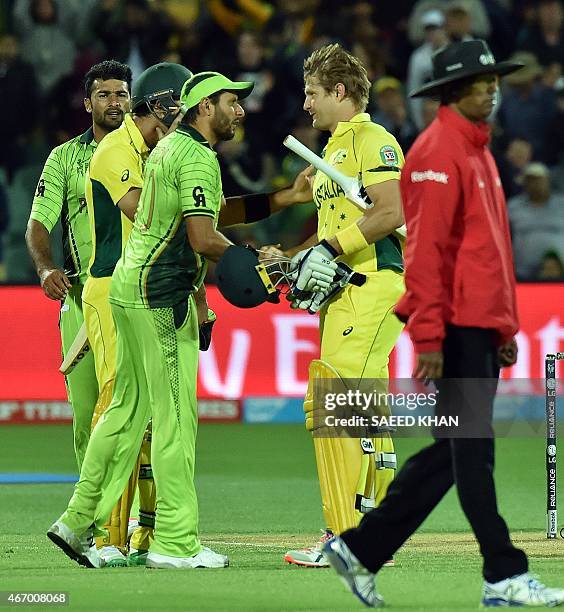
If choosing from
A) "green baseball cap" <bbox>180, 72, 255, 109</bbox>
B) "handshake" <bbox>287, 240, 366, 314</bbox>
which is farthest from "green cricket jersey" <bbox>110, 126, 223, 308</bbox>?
"handshake" <bbox>287, 240, 366, 314</bbox>

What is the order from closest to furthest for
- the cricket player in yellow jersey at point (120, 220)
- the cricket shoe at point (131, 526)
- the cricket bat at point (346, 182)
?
the cricket bat at point (346, 182) → the cricket player in yellow jersey at point (120, 220) → the cricket shoe at point (131, 526)

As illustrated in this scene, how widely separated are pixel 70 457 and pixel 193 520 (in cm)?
569

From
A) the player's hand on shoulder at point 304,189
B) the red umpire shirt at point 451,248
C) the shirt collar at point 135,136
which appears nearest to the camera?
the red umpire shirt at point 451,248

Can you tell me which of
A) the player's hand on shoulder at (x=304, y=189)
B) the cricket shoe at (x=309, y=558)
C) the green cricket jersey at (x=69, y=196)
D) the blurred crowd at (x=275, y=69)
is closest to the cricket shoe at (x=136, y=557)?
the cricket shoe at (x=309, y=558)

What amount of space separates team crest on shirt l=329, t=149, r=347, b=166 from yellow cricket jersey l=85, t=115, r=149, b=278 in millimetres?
959

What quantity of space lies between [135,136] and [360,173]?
4.02ft

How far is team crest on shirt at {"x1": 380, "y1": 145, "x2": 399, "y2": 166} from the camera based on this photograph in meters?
7.63

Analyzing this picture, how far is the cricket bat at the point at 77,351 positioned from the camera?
8.59 m

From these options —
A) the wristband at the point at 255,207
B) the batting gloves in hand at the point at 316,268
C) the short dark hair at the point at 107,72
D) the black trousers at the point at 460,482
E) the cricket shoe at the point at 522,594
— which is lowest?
the cricket shoe at the point at 522,594

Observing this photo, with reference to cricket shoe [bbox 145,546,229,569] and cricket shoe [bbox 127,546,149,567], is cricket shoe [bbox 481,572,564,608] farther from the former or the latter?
cricket shoe [bbox 127,546,149,567]

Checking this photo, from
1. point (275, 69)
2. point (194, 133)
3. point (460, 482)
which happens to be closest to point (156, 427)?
point (194, 133)

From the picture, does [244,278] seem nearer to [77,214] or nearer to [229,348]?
[77,214]

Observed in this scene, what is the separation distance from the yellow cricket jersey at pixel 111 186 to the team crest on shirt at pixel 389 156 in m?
1.24

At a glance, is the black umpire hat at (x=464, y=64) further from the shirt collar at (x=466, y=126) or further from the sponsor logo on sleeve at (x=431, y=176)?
the sponsor logo on sleeve at (x=431, y=176)
